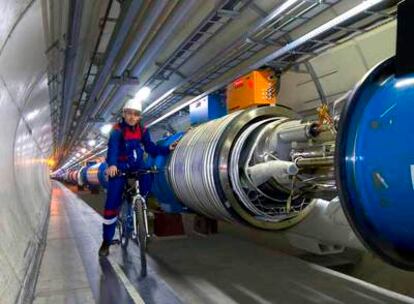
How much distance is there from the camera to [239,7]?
3.62m

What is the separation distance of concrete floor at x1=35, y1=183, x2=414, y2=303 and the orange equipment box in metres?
1.14

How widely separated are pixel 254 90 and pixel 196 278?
1447mm

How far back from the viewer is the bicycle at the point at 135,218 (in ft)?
10.2

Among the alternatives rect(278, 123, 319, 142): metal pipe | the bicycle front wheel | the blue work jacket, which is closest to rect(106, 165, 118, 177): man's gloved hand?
the blue work jacket

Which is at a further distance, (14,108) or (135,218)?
(135,218)

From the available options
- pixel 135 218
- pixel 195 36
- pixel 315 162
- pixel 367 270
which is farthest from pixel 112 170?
pixel 367 270

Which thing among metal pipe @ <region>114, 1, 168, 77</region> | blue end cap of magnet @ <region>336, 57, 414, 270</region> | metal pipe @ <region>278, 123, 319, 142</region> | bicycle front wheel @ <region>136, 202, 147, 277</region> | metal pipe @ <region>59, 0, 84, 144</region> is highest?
metal pipe @ <region>59, 0, 84, 144</region>

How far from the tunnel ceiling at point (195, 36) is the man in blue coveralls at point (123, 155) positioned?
56 centimetres

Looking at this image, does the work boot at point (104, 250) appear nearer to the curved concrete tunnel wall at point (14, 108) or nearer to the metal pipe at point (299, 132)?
the curved concrete tunnel wall at point (14, 108)

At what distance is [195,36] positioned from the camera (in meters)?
4.28

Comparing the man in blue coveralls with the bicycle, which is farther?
the man in blue coveralls

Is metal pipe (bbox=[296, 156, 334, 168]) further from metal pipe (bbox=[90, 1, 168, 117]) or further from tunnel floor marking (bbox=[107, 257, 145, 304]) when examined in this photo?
metal pipe (bbox=[90, 1, 168, 117])

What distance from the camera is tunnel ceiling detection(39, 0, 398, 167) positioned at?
3084 millimetres

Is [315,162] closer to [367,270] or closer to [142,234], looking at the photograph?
[142,234]
